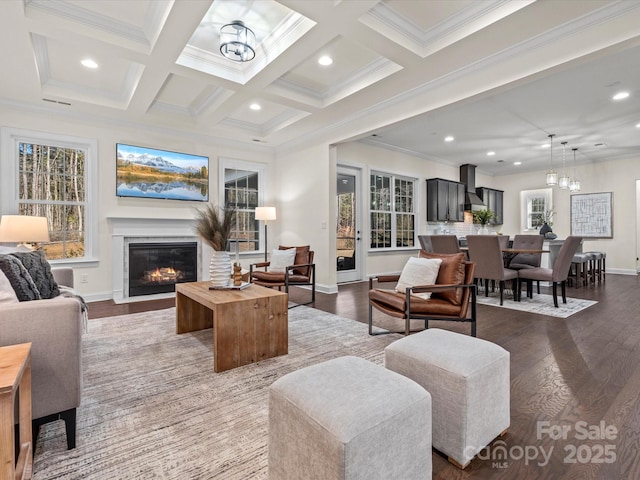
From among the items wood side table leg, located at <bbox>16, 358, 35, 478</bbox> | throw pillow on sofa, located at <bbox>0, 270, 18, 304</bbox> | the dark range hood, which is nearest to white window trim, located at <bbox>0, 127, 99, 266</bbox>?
throw pillow on sofa, located at <bbox>0, 270, 18, 304</bbox>

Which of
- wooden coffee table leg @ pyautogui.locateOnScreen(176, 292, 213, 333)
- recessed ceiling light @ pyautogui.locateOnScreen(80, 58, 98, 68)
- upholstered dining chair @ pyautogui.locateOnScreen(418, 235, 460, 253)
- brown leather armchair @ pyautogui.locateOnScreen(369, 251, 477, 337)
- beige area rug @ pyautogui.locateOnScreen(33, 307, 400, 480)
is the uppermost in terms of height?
recessed ceiling light @ pyautogui.locateOnScreen(80, 58, 98, 68)

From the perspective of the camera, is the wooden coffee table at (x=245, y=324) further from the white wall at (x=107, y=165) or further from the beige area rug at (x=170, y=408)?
the white wall at (x=107, y=165)

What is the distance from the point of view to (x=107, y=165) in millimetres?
4934

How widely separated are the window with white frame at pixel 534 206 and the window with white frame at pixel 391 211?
424 cm

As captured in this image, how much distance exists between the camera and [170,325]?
3535mm

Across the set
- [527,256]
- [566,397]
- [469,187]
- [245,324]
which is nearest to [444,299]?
[566,397]

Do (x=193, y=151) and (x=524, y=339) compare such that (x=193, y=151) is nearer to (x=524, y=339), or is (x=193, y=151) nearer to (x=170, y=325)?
(x=170, y=325)

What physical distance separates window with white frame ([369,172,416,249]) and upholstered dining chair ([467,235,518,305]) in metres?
2.42

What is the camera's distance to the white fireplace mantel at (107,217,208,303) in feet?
15.9

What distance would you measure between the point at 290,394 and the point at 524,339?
9.18ft

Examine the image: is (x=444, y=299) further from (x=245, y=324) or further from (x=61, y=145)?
(x=61, y=145)

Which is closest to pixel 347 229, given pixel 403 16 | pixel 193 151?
pixel 193 151

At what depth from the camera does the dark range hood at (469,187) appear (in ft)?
27.9

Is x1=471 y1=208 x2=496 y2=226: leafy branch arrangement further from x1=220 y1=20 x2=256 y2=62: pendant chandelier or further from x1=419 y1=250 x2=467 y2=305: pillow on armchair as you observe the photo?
x1=220 y1=20 x2=256 y2=62: pendant chandelier
